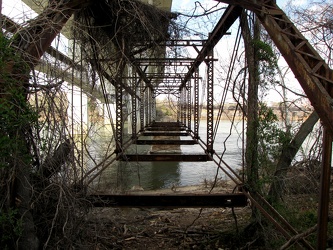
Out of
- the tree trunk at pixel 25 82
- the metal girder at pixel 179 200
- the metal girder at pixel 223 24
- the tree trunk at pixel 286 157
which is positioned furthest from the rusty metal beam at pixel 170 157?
the tree trunk at pixel 25 82

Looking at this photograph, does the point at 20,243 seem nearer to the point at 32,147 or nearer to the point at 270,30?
the point at 32,147

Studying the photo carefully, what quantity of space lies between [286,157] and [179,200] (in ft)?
7.17

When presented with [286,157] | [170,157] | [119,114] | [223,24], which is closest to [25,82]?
[223,24]

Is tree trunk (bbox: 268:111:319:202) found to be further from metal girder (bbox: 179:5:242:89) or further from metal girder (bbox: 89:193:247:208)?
metal girder (bbox: 179:5:242:89)

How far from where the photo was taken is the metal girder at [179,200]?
17.7 ft

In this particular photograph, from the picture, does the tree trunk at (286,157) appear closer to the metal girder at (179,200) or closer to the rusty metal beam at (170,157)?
the metal girder at (179,200)

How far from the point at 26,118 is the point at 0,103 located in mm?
251

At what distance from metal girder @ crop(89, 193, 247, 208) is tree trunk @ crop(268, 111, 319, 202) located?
603mm

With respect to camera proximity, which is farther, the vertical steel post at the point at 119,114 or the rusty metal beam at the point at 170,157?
the rusty metal beam at the point at 170,157

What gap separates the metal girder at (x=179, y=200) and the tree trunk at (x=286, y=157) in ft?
1.98

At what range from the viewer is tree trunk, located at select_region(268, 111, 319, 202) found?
5668 millimetres

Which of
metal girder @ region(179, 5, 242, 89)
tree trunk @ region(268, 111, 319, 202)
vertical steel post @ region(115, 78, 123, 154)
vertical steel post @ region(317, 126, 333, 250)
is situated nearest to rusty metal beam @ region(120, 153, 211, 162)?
vertical steel post @ region(115, 78, 123, 154)

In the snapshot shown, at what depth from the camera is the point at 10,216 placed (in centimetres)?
295

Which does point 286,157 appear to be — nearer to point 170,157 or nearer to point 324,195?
point 324,195
